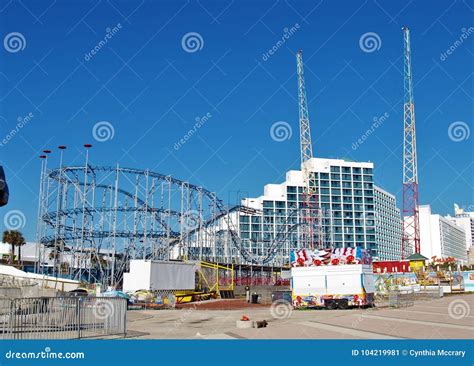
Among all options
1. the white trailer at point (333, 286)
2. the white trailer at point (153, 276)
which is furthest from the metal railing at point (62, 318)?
the white trailer at point (153, 276)

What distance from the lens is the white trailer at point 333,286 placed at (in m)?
26.6

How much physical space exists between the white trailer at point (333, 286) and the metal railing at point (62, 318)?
46.6ft

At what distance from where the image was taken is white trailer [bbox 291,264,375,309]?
26.6m

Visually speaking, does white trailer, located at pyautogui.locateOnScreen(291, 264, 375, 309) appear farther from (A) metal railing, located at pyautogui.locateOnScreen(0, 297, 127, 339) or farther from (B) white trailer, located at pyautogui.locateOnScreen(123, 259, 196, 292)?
(A) metal railing, located at pyautogui.locateOnScreen(0, 297, 127, 339)

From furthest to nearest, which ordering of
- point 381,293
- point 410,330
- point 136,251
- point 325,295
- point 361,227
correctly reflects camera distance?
point 361,227 → point 136,251 → point 381,293 → point 325,295 → point 410,330

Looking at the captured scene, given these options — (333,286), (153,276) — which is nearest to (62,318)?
(333,286)

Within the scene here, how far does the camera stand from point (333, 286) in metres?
27.1

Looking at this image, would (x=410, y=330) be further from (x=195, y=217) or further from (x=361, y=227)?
(x=361, y=227)

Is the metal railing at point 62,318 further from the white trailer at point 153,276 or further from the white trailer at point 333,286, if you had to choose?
the white trailer at point 153,276

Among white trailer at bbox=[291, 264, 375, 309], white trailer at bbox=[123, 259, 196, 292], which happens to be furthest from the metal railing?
white trailer at bbox=[123, 259, 196, 292]

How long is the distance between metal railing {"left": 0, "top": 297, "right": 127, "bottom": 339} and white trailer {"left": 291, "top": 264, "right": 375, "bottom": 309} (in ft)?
46.6
